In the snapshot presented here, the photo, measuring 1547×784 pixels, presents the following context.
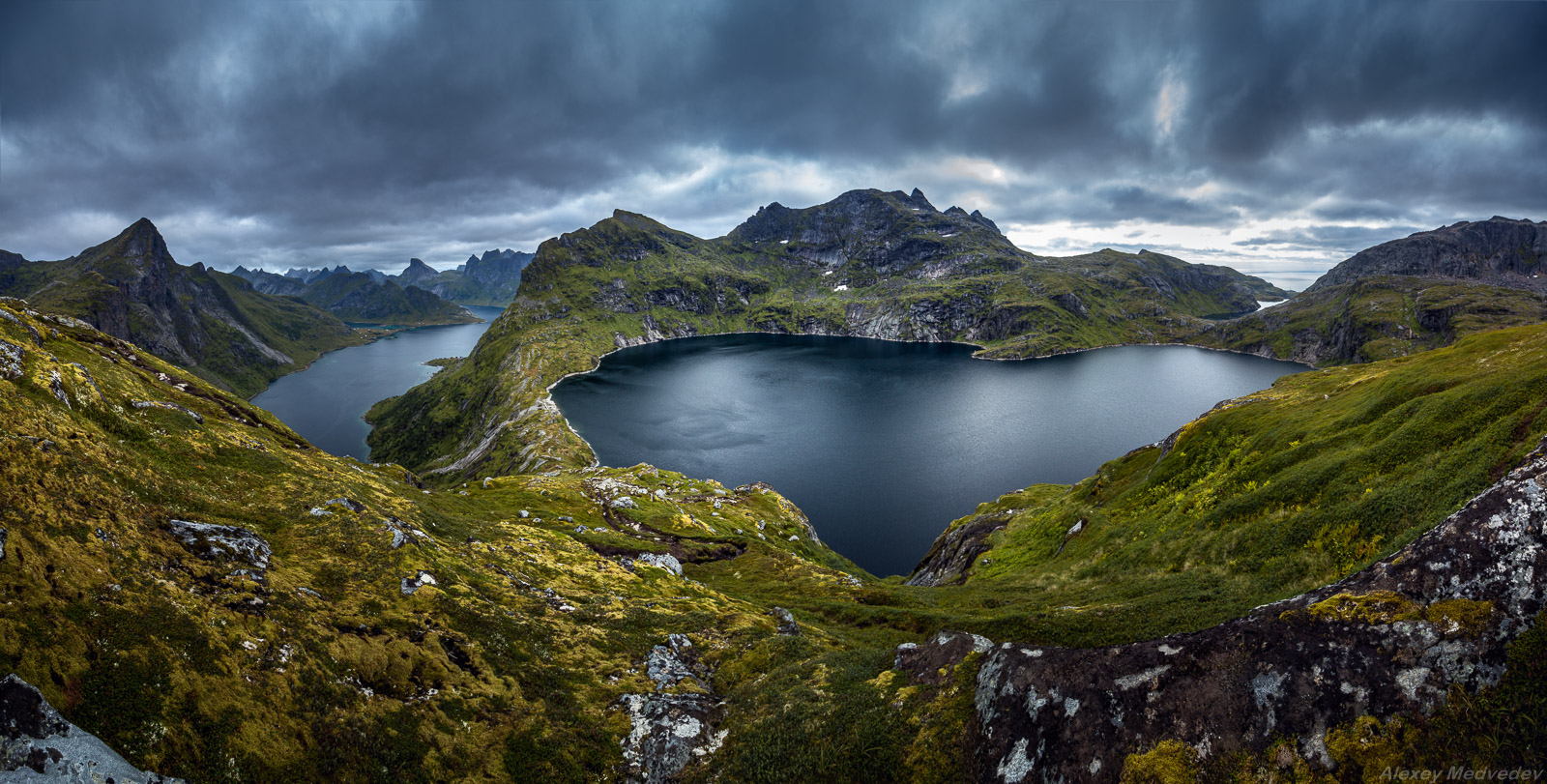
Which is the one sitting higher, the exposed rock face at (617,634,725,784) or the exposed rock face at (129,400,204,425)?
the exposed rock face at (129,400,204,425)

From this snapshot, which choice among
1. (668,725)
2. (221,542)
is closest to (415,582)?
(221,542)

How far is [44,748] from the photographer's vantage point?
44.4 feet

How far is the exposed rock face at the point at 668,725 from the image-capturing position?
23141 millimetres

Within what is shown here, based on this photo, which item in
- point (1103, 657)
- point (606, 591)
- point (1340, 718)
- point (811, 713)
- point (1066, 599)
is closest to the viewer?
point (1340, 718)

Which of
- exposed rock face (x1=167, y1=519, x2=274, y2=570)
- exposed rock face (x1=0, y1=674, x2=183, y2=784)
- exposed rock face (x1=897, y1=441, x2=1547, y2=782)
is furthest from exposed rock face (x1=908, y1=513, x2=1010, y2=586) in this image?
exposed rock face (x1=0, y1=674, x2=183, y2=784)

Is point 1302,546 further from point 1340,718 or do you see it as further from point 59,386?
point 59,386

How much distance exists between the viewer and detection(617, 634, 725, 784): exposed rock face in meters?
23.1

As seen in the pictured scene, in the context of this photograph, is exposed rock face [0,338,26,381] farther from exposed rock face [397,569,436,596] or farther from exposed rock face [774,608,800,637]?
exposed rock face [774,608,800,637]

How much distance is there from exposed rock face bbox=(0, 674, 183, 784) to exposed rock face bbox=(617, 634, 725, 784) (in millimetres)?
15406

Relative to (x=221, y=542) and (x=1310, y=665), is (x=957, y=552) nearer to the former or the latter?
(x=1310, y=665)

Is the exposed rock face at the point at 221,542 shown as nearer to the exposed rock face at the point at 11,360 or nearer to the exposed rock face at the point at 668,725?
the exposed rock face at the point at 11,360

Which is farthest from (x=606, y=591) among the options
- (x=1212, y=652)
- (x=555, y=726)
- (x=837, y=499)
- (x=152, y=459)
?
(x=837, y=499)

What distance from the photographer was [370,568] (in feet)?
102

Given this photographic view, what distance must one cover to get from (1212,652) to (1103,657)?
328 centimetres
